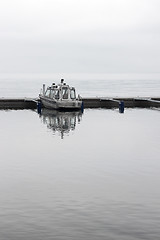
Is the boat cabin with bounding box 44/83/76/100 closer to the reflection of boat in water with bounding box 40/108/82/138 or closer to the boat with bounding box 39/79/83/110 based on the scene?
the boat with bounding box 39/79/83/110

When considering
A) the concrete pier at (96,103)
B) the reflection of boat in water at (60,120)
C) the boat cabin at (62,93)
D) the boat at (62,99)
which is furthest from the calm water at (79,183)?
the concrete pier at (96,103)

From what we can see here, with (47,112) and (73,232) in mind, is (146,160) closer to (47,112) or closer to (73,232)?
(73,232)

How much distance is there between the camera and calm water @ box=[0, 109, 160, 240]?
671 inches

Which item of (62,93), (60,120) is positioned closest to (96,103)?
(62,93)

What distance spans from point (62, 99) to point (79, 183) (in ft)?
135

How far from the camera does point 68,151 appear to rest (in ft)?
114

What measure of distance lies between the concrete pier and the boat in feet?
14.4

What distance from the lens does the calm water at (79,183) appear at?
17.0m

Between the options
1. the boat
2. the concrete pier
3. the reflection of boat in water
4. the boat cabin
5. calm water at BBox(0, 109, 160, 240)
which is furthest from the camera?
the concrete pier

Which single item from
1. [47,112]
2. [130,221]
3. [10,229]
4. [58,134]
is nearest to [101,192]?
[130,221]

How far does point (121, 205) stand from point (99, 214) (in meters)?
1.49

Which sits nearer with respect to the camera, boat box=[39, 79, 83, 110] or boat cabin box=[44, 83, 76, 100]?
boat box=[39, 79, 83, 110]

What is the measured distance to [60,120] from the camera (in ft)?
182

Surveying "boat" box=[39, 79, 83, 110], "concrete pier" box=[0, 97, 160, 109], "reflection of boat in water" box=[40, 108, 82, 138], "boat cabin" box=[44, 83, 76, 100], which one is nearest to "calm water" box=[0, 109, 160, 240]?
"reflection of boat in water" box=[40, 108, 82, 138]
